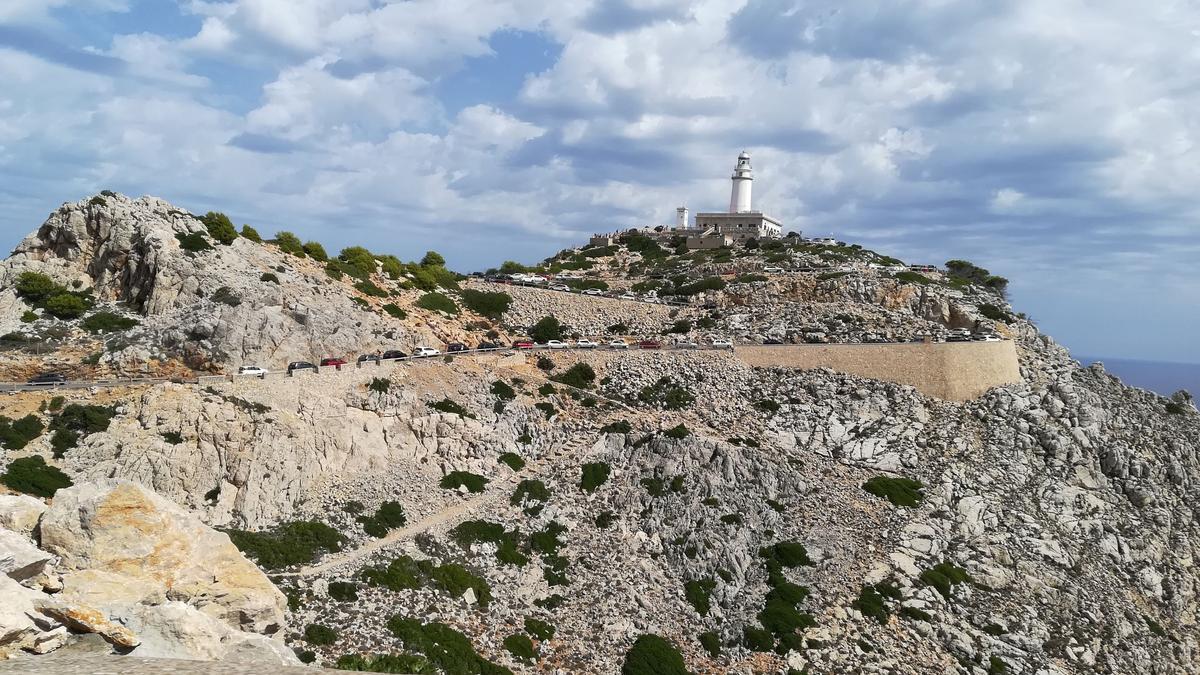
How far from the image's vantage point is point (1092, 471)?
5212 cm

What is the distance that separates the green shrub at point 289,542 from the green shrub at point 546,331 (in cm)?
3068

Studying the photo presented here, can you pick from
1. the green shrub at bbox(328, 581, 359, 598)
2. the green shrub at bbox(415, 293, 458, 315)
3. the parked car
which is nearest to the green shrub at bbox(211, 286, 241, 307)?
the parked car

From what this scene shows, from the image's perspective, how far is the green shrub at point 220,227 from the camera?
2135 inches

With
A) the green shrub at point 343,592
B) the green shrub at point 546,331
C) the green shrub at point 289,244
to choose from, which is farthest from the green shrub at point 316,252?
the green shrub at point 343,592

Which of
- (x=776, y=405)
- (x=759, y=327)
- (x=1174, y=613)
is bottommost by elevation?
(x=1174, y=613)

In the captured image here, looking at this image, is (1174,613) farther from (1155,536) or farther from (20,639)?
(20,639)

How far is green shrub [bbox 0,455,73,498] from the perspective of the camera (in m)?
29.2

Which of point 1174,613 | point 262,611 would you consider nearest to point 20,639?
point 262,611

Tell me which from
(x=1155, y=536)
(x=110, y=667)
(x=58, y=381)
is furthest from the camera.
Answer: (x=1155, y=536)

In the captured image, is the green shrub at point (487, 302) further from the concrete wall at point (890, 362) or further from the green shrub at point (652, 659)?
the green shrub at point (652, 659)

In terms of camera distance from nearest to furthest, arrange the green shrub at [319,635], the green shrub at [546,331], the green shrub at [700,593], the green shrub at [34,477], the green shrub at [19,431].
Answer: the green shrub at [319,635] → the green shrub at [34,477] → the green shrub at [19,431] → the green shrub at [700,593] → the green shrub at [546,331]

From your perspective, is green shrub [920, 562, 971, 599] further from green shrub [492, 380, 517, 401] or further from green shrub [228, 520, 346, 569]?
green shrub [228, 520, 346, 569]

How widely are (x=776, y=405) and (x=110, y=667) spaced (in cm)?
4429

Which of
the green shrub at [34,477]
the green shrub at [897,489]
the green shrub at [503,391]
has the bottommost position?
the green shrub at [897,489]
